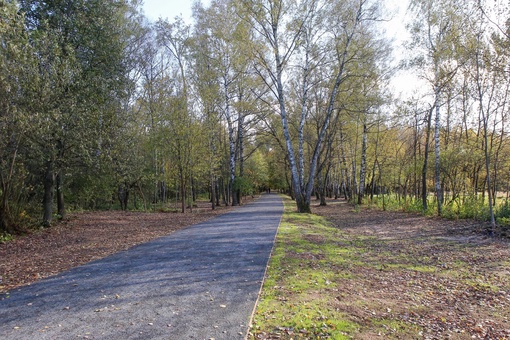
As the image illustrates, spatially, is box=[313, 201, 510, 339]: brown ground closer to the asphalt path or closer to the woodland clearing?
the woodland clearing

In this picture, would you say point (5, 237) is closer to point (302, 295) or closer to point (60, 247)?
point (60, 247)

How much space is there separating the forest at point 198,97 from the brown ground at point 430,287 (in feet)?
9.82

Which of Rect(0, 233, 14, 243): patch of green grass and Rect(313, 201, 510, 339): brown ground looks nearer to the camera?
Rect(313, 201, 510, 339): brown ground

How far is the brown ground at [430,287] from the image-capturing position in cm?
443

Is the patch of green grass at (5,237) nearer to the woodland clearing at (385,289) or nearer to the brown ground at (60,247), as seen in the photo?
the brown ground at (60,247)

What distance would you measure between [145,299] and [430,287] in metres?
5.03

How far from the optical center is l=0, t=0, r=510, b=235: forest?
1048cm

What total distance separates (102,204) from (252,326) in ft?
78.8

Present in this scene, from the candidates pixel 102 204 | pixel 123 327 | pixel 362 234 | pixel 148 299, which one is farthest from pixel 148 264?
pixel 102 204

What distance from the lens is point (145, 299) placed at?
476cm

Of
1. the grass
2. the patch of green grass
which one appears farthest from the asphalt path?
the patch of green grass

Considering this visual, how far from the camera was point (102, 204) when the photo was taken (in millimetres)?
24969

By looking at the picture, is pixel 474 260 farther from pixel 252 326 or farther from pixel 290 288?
pixel 252 326

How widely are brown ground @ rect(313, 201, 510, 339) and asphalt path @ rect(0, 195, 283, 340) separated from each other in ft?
5.33
